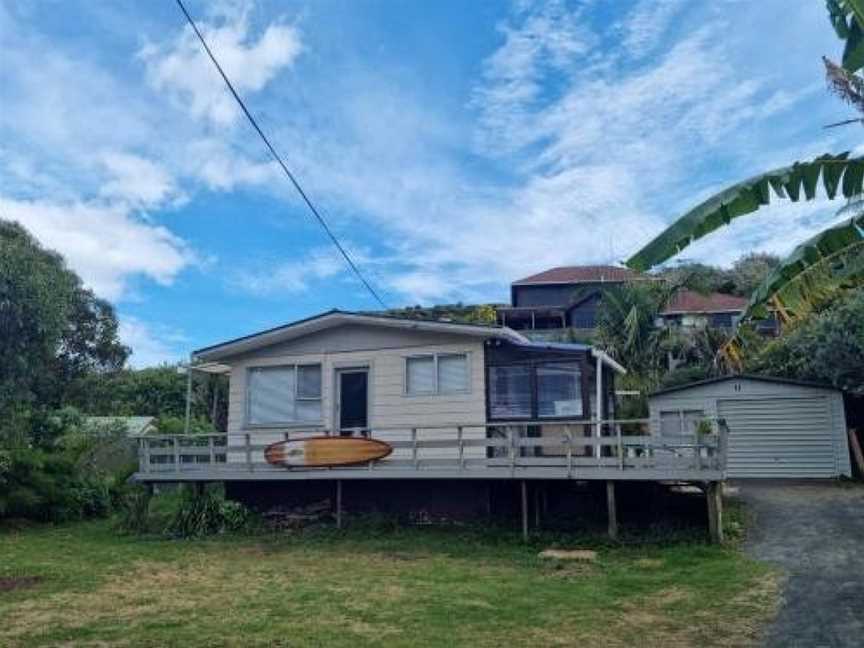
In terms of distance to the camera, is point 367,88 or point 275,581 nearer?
point 275,581

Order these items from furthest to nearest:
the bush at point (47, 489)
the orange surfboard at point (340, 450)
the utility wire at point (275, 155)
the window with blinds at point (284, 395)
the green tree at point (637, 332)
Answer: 1. the green tree at point (637, 332)
2. the bush at point (47, 489)
3. the window with blinds at point (284, 395)
4. the orange surfboard at point (340, 450)
5. the utility wire at point (275, 155)

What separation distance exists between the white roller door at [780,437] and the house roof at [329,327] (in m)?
7.77

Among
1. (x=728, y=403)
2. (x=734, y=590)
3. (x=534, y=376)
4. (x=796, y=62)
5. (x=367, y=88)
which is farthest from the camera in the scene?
(x=728, y=403)

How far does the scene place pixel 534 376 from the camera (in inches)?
566

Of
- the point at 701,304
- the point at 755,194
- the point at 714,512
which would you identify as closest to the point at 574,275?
the point at 701,304

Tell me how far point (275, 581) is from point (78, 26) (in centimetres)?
806

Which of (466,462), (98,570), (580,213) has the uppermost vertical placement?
(580,213)

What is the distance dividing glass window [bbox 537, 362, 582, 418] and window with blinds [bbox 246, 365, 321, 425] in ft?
15.2

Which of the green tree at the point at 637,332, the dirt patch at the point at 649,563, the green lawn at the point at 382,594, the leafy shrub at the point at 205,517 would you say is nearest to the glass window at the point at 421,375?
the green lawn at the point at 382,594

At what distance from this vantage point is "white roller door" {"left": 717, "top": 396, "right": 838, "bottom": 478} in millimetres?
18719

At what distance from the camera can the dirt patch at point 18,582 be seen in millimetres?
9898

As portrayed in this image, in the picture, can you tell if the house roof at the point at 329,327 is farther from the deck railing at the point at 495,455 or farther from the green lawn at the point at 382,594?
the green lawn at the point at 382,594

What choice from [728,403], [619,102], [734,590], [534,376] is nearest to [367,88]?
[619,102]

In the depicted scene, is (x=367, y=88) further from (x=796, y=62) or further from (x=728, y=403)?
(x=728, y=403)
